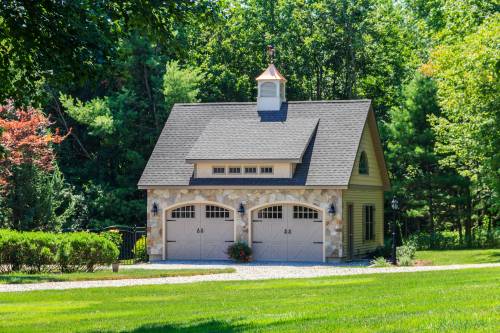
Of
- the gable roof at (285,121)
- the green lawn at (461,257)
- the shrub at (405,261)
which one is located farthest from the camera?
the gable roof at (285,121)

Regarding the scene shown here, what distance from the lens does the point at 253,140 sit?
3547cm

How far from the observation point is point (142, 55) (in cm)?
4622

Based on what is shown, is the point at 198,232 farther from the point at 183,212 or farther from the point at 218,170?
the point at 218,170

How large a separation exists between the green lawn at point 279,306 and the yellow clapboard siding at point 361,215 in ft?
35.8

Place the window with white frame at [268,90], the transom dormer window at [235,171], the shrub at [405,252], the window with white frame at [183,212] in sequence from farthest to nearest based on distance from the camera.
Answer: the window with white frame at [268,90]
the window with white frame at [183,212]
the transom dormer window at [235,171]
the shrub at [405,252]

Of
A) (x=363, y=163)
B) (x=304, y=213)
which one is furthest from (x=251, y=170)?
(x=363, y=163)

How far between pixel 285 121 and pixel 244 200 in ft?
12.9

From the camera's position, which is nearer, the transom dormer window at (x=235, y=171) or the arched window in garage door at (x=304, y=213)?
the arched window in garage door at (x=304, y=213)

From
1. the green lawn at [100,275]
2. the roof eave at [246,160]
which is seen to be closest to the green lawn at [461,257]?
the roof eave at [246,160]

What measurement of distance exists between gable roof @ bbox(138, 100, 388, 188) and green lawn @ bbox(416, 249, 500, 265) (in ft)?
13.9

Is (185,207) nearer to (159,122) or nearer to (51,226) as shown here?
(51,226)

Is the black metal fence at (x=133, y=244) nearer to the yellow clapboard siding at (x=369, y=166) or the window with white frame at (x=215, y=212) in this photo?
the window with white frame at (x=215, y=212)

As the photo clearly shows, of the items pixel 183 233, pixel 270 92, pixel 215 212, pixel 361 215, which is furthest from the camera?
pixel 270 92

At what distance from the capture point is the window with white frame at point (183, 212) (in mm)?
35656
